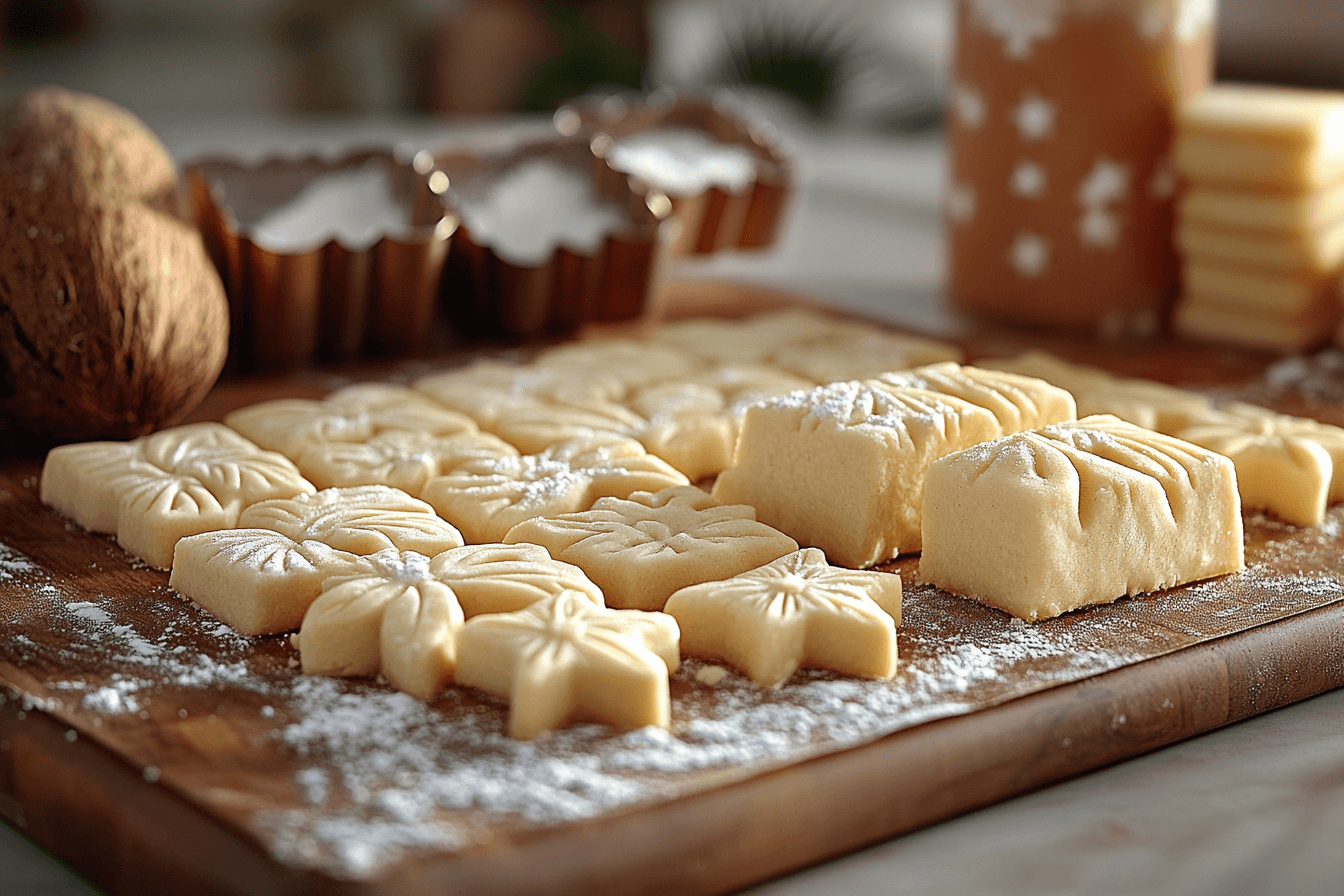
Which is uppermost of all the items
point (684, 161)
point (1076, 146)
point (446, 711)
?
point (1076, 146)

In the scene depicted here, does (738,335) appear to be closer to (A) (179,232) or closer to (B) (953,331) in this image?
(B) (953,331)

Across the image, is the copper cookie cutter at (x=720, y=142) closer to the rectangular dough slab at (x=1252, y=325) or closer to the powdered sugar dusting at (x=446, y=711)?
the rectangular dough slab at (x=1252, y=325)

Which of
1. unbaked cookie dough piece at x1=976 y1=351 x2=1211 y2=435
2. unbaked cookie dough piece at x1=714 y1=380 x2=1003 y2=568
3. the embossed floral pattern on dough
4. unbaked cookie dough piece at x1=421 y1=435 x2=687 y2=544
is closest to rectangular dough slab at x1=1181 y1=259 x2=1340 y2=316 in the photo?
unbaked cookie dough piece at x1=976 y1=351 x2=1211 y2=435

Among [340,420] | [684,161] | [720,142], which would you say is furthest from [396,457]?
[720,142]

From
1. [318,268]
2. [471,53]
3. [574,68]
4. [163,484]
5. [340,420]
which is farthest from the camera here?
[471,53]

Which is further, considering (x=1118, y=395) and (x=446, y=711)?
(x=1118, y=395)

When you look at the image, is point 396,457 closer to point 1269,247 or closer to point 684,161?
point 684,161
